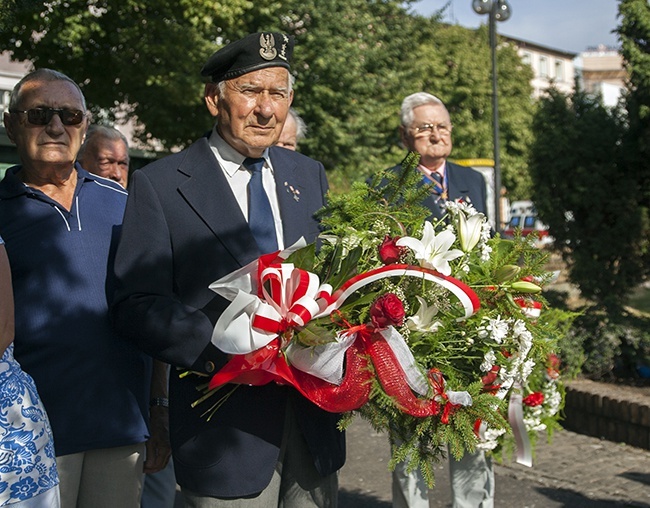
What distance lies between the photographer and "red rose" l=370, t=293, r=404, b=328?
2.40 metres

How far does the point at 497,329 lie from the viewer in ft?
8.52

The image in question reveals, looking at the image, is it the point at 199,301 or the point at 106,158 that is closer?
the point at 199,301

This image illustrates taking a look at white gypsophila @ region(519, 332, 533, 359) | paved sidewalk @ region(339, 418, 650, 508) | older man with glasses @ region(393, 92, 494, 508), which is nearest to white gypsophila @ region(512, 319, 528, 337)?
white gypsophila @ region(519, 332, 533, 359)

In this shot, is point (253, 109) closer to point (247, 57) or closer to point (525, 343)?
point (247, 57)

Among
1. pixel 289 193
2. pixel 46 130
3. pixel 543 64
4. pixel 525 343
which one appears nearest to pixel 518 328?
pixel 525 343

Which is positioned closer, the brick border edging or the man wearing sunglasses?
the man wearing sunglasses

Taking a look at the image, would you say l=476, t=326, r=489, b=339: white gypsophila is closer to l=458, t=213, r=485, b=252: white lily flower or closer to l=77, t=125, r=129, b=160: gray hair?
l=458, t=213, r=485, b=252: white lily flower

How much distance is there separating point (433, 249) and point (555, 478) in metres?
3.97

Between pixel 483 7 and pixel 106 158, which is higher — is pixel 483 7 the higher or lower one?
the higher one

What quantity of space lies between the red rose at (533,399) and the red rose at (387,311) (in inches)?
90.1

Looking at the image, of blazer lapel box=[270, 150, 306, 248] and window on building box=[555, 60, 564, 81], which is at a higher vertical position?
window on building box=[555, 60, 564, 81]

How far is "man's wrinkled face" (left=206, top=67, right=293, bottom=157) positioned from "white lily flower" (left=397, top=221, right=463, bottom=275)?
0.64m

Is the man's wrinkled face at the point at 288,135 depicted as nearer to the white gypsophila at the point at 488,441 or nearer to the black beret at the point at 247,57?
the white gypsophila at the point at 488,441

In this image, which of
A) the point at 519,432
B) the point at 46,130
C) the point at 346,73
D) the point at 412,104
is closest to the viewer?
the point at 46,130
